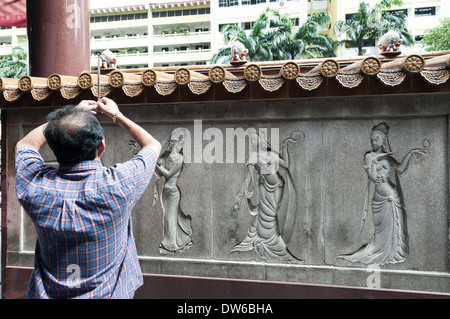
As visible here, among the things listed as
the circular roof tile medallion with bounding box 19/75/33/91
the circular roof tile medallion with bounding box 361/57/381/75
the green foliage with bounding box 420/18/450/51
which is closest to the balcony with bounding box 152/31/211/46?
the green foliage with bounding box 420/18/450/51

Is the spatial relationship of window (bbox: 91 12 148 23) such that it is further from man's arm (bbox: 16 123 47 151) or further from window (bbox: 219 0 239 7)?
man's arm (bbox: 16 123 47 151)

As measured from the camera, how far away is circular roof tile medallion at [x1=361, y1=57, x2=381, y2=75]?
15.5 feet

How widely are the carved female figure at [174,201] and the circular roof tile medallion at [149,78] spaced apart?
82 cm

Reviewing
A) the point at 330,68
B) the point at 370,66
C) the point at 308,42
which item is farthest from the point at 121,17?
the point at 370,66

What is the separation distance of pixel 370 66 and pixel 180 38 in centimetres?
4561

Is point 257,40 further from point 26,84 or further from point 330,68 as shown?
point 330,68

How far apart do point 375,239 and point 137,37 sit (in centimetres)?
4758

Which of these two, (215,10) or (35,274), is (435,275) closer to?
(35,274)

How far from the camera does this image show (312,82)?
4.88 meters

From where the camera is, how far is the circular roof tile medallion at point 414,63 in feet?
15.0

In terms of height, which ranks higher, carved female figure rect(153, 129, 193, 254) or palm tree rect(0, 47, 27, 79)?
palm tree rect(0, 47, 27, 79)

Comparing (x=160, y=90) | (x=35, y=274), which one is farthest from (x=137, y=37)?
(x=35, y=274)

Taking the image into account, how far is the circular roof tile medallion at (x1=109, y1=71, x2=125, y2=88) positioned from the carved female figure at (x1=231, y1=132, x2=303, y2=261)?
183 cm

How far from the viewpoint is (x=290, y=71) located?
4.89 metres
